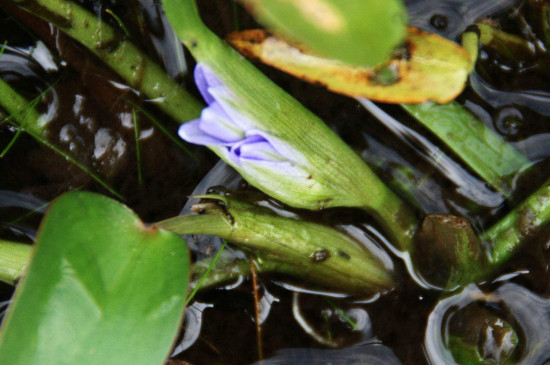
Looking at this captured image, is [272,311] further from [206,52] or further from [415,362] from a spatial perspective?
[206,52]

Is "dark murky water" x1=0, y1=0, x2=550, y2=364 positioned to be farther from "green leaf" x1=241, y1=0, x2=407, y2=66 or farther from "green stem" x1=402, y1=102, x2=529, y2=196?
"green leaf" x1=241, y1=0, x2=407, y2=66

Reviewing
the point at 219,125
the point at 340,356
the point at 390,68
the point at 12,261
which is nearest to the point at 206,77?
the point at 219,125

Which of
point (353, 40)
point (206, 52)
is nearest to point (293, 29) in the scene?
point (353, 40)

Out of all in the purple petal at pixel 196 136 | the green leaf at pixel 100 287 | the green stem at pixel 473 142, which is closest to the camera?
the green leaf at pixel 100 287

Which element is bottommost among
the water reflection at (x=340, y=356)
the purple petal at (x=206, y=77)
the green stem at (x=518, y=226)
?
the water reflection at (x=340, y=356)

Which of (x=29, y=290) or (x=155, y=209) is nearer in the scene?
(x=29, y=290)

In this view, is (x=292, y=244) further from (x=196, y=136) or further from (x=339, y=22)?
(x=339, y=22)

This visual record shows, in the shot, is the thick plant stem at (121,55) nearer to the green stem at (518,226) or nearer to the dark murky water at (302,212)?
the dark murky water at (302,212)

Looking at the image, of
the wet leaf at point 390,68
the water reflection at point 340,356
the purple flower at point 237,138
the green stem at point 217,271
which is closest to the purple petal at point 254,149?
the purple flower at point 237,138
